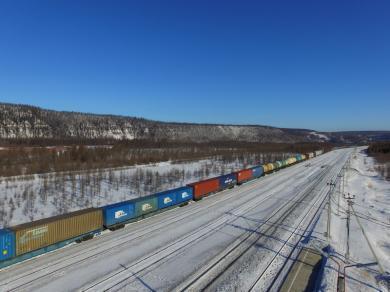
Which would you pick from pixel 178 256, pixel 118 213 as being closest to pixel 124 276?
pixel 178 256

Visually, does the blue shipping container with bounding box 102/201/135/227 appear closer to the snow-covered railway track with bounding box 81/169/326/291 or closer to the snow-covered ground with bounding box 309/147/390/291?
the snow-covered railway track with bounding box 81/169/326/291

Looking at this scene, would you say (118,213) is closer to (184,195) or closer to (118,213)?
(118,213)

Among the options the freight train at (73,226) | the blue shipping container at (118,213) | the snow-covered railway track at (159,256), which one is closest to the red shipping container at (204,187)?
the freight train at (73,226)

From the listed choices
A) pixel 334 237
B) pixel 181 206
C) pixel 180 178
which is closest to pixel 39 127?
pixel 180 178

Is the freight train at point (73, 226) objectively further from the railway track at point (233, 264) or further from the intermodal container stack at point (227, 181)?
the intermodal container stack at point (227, 181)

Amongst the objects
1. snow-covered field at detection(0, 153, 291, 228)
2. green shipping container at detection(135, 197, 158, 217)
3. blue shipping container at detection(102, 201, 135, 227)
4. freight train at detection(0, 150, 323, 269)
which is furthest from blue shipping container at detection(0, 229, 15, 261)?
snow-covered field at detection(0, 153, 291, 228)

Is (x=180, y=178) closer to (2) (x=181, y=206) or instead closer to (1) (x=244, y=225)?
(2) (x=181, y=206)
